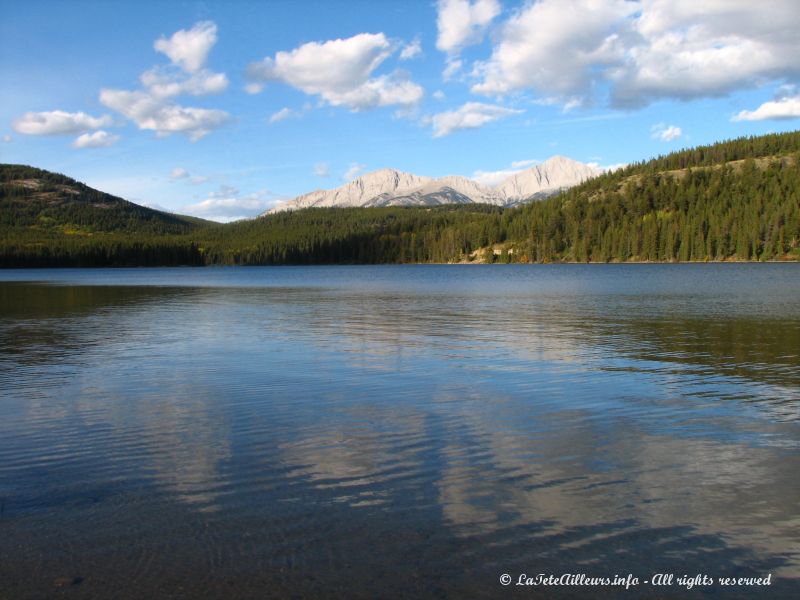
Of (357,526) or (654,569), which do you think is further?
(357,526)

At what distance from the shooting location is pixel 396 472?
454 inches

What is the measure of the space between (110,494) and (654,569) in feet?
27.9

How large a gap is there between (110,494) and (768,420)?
14.6 meters

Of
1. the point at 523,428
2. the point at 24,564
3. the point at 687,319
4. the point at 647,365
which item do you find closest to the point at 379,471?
the point at 523,428

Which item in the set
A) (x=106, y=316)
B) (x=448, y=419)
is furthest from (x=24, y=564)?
(x=106, y=316)

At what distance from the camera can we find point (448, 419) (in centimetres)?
1562

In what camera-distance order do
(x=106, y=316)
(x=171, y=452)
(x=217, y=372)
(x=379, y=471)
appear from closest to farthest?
(x=379, y=471), (x=171, y=452), (x=217, y=372), (x=106, y=316)

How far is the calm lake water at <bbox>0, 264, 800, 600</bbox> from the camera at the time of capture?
26.1 feet

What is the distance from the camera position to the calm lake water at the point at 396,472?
7.95m

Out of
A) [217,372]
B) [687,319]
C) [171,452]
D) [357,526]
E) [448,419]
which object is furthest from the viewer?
[687,319]

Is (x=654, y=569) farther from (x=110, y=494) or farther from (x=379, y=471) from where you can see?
(x=110, y=494)

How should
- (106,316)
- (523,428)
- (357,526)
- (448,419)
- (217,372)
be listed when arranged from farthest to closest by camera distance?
(106,316) → (217,372) → (448,419) → (523,428) → (357,526)

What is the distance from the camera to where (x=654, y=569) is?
7938mm

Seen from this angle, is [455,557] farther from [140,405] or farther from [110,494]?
[140,405]
